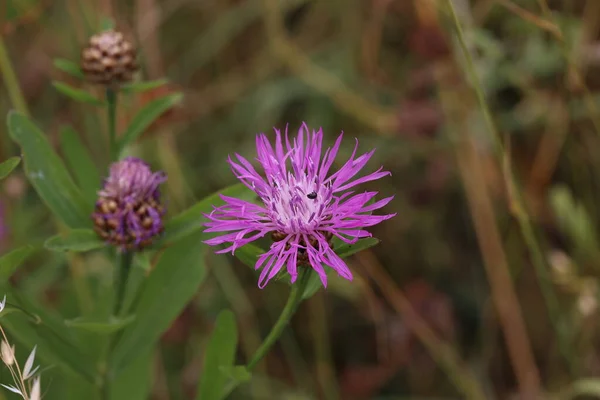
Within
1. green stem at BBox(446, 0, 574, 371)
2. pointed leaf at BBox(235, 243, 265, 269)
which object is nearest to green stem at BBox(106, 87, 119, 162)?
pointed leaf at BBox(235, 243, 265, 269)

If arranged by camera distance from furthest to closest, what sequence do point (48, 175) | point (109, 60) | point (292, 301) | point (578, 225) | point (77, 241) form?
point (578, 225), point (109, 60), point (48, 175), point (77, 241), point (292, 301)

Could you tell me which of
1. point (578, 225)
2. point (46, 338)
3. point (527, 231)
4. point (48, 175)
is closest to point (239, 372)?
point (46, 338)

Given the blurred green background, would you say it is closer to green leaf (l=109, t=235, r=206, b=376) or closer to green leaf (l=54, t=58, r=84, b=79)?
green leaf (l=109, t=235, r=206, b=376)

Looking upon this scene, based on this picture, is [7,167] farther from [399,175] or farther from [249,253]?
[399,175]

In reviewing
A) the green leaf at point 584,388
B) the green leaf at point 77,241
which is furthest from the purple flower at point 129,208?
the green leaf at point 584,388

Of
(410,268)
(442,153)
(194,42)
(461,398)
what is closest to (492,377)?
(461,398)

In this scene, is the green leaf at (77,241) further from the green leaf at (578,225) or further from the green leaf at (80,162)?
the green leaf at (578,225)
